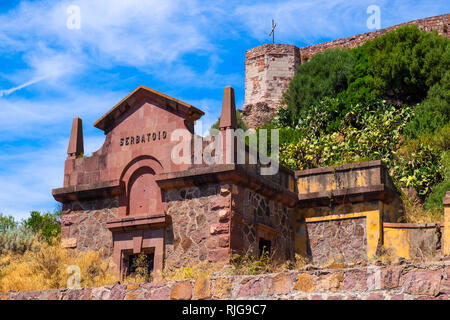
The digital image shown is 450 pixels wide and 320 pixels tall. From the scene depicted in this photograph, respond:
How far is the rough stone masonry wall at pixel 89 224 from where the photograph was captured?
17.2 m

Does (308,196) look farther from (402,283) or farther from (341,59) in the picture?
(341,59)

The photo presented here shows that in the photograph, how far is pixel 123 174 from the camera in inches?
682

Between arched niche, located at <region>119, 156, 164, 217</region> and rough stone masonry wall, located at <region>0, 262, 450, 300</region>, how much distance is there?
6711mm

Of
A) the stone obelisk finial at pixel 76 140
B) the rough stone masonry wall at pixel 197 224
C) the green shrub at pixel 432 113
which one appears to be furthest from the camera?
the green shrub at pixel 432 113

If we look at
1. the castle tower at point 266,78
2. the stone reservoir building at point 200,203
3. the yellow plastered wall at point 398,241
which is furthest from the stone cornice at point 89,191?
the castle tower at point 266,78

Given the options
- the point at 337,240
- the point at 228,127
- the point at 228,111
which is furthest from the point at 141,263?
the point at 337,240

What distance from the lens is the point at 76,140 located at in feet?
61.1

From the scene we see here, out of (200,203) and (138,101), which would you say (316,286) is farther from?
(138,101)

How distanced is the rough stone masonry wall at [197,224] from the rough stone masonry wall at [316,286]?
5.41 metres

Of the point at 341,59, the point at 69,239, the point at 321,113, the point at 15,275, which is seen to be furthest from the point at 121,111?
the point at 341,59

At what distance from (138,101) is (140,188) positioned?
250 centimetres

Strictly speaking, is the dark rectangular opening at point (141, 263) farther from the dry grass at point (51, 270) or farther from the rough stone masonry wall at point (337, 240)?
the rough stone masonry wall at point (337, 240)

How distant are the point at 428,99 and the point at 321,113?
586 cm

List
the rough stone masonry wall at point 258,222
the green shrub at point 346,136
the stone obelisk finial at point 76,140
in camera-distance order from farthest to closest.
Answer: the green shrub at point 346,136
the stone obelisk finial at point 76,140
the rough stone masonry wall at point 258,222
